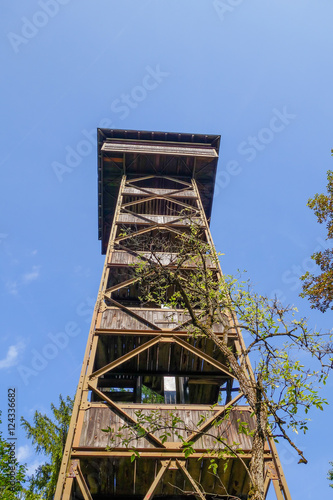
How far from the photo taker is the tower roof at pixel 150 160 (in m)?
20.7

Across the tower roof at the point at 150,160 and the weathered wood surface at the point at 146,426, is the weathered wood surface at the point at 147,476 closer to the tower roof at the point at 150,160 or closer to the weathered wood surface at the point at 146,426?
the weathered wood surface at the point at 146,426

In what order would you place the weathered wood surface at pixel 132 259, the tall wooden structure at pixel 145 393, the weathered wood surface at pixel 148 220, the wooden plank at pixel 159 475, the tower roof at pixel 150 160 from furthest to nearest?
the tower roof at pixel 150 160, the weathered wood surface at pixel 148 220, the weathered wood surface at pixel 132 259, the tall wooden structure at pixel 145 393, the wooden plank at pixel 159 475

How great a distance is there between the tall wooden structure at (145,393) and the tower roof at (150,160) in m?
2.21

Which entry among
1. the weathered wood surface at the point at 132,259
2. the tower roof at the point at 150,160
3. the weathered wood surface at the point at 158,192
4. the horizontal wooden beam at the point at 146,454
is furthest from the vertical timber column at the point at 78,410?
the tower roof at the point at 150,160

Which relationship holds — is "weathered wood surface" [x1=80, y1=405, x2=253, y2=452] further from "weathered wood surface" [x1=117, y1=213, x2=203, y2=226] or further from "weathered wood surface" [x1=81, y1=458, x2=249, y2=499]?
"weathered wood surface" [x1=117, y1=213, x2=203, y2=226]

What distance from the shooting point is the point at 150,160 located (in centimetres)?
2092

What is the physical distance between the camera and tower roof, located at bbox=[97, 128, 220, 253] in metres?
20.7

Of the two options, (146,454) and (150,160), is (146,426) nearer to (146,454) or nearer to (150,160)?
(146,454)

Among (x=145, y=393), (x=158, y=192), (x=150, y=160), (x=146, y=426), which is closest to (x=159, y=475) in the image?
(x=146, y=426)

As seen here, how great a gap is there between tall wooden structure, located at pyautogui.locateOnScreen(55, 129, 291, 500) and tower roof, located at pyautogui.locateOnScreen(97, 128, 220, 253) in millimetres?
2215

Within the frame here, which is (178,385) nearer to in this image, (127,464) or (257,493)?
(127,464)

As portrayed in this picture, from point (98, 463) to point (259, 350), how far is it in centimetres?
401

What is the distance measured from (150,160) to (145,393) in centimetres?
1193

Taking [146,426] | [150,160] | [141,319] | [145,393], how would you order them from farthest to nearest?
[150,160] < [145,393] < [141,319] < [146,426]
